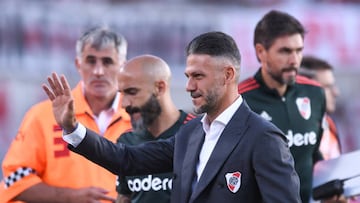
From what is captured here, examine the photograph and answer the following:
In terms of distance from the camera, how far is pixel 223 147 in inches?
184

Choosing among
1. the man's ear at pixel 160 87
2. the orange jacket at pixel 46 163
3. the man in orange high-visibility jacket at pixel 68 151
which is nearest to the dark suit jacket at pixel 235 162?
the man's ear at pixel 160 87

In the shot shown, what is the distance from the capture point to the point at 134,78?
19.5ft

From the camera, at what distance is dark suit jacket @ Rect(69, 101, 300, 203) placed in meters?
4.52

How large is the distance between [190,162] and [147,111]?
1156mm

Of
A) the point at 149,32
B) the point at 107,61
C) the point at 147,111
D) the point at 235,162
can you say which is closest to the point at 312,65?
the point at 107,61

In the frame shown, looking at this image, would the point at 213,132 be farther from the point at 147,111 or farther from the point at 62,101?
the point at 147,111

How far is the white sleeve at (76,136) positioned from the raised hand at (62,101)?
0.07 feet

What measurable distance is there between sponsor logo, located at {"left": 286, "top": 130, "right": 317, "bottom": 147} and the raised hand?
211 cm

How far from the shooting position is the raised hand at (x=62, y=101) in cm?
475

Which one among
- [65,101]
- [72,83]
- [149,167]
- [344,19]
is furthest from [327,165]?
[344,19]

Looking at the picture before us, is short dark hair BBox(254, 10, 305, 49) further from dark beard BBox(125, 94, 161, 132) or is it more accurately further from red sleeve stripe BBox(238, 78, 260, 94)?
dark beard BBox(125, 94, 161, 132)

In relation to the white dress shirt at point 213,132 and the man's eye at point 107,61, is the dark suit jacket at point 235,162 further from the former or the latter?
the man's eye at point 107,61

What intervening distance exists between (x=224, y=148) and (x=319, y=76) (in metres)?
3.87

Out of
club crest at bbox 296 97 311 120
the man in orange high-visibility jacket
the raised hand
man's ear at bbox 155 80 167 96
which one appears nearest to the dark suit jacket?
the raised hand
